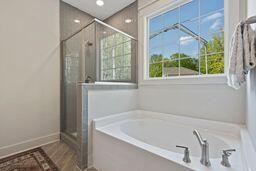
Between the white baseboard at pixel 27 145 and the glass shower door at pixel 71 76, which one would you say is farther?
the glass shower door at pixel 71 76

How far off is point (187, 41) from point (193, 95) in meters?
0.85

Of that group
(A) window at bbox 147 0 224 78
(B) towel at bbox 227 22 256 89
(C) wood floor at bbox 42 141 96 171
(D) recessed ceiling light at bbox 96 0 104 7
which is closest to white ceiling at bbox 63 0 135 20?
(D) recessed ceiling light at bbox 96 0 104 7

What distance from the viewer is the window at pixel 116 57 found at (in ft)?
7.48

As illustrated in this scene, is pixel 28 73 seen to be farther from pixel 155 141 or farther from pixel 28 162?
pixel 155 141

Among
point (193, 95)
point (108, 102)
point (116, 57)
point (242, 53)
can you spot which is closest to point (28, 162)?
point (108, 102)

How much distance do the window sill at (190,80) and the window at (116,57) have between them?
1.46 ft

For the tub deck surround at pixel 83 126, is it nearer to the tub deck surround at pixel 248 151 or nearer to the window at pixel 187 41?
the window at pixel 187 41

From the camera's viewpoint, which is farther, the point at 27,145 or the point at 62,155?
the point at 27,145

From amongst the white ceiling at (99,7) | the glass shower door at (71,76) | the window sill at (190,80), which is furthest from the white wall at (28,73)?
the window sill at (190,80)

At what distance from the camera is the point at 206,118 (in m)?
1.91

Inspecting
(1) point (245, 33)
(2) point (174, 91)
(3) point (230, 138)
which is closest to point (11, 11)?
(2) point (174, 91)

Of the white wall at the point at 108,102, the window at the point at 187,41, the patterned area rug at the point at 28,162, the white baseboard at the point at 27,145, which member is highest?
the window at the point at 187,41

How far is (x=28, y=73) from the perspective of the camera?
7.92ft

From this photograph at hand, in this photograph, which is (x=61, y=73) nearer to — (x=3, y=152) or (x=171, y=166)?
(x=3, y=152)
